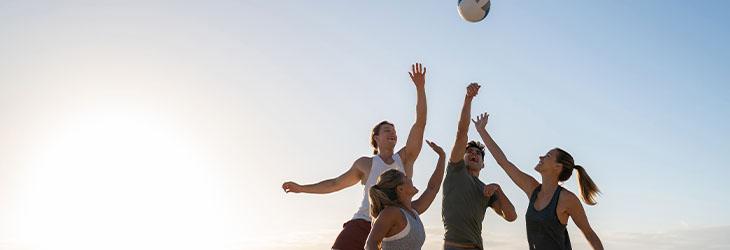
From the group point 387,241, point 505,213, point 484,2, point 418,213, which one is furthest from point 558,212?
point 484,2

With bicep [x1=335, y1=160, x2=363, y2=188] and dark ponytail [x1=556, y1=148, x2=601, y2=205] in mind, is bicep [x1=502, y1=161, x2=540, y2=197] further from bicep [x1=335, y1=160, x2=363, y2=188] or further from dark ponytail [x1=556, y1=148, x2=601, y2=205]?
bicep [x1=335, y1=160, x2=363, y2=188]

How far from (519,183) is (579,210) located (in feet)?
3.80

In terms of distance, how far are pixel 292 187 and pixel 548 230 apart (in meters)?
3.24

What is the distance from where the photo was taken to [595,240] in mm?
8531

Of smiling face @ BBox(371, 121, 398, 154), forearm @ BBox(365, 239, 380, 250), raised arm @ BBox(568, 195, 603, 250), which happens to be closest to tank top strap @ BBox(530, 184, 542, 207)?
raised arm @ BBox(568, 195, 603, 250)

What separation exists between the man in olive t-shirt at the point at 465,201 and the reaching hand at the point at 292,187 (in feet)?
6.13

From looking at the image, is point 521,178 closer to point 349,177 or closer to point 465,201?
point 465,201

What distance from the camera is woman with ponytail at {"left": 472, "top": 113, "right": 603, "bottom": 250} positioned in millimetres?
8750

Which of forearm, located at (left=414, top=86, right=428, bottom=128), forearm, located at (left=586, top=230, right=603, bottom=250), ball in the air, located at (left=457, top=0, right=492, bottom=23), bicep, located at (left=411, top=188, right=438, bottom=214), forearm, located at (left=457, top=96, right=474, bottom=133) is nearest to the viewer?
forearm, located at (left=586, top=230, right=603, bottom=250)

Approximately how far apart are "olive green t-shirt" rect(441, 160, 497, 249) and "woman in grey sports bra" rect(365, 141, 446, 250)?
1467mm

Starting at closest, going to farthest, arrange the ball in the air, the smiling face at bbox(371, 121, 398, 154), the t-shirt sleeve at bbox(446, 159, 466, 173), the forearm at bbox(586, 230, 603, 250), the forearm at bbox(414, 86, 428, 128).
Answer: the forearm at bbox(586, 230, 603, 250) < the t-shirt sleeve at bbox(446, 159, 466, 173) < the forearm at bbox(414, 86, 428, 128) < the smiling face at bbox(371, 121, 398, 154) < the ball in the air

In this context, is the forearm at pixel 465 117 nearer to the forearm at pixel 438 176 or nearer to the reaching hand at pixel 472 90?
the reaching hand at pixel 472 90

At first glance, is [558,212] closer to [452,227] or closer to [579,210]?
[579,210]

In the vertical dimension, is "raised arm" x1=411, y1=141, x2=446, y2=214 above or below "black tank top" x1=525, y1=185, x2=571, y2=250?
above
